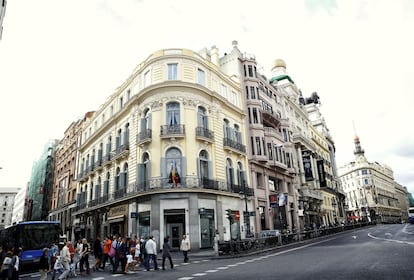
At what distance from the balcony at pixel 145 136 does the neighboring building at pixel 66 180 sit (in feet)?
76.2

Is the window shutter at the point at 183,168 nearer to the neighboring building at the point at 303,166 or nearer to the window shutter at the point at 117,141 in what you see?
the window shutter at the point at 117,141

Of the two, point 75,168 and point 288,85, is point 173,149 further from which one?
point 288,85

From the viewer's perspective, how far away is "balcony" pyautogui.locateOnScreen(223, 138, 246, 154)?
29842 millimetres

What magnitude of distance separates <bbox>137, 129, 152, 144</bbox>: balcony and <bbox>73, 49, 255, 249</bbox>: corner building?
91mm

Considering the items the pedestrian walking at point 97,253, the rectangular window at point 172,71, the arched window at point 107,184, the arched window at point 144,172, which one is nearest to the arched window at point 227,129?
the rectangular window at point 172,71

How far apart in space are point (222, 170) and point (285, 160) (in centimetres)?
1513

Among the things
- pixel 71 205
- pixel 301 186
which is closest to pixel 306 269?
pixel 301 186

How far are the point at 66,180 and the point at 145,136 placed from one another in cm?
3182

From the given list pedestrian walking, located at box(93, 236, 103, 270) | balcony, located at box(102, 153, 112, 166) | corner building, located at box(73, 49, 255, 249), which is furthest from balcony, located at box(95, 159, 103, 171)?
pedestrian walking, located at box(93, 236, 103, 270)

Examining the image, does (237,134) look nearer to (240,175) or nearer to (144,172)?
(240,175)

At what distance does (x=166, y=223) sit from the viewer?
24.0m

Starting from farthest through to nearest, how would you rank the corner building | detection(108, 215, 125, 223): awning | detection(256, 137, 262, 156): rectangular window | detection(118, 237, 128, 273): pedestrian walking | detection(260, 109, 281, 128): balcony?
detection(260, 109, 281, 128): balcony → detection(256, 137, 262, 156): rectangular window → detection(108, 215, 125, 223): awning → the corner building → detection(118, 237, 128, 273): pedestrian walking

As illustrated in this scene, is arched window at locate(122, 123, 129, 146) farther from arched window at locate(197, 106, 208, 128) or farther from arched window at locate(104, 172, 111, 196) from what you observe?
arched window at locate(197, 106, 208, 128)

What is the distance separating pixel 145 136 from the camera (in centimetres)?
2653
